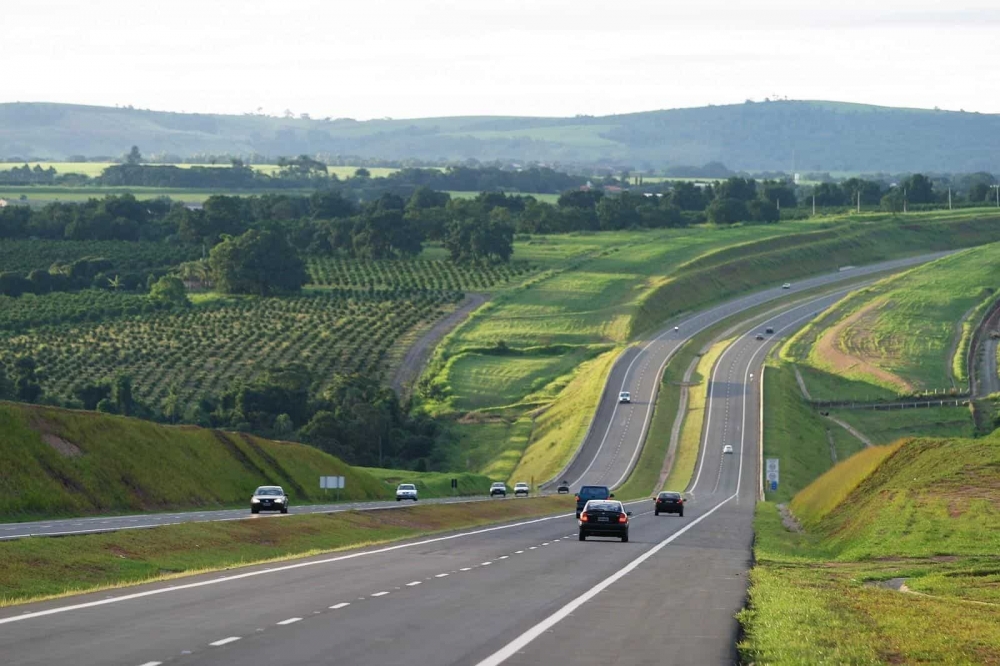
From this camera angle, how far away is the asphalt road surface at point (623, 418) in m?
121

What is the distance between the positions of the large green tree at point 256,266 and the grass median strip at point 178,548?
134692 mm

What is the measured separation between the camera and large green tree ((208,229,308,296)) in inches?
7726

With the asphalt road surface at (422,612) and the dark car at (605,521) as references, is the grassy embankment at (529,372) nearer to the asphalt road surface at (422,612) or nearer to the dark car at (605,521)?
the dark car at (605,521)

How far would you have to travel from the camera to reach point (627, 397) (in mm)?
143875

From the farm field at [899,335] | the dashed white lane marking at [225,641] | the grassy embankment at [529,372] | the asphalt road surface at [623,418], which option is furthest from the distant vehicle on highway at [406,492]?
the dashed white lane marking at [225,641]

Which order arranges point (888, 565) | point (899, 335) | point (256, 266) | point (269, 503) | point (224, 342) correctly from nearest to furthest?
point (888, 565), point (269, 503), point (224, 342), point (899, 335), point (256, 266)

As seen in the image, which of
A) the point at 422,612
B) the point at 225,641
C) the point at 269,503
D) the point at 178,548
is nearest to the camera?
→ the point at 225,641

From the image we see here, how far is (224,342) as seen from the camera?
167250 mm

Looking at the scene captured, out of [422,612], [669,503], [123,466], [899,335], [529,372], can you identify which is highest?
[422,612]

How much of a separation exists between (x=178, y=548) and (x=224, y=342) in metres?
128

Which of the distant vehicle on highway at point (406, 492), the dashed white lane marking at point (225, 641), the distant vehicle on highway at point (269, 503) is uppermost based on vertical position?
the dashed white lane marking at point (225, 641)

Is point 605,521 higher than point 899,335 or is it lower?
higher

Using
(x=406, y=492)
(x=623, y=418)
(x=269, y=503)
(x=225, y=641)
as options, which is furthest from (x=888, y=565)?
(x=623, y=418)

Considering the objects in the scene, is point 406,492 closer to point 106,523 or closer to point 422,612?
point 106,523
